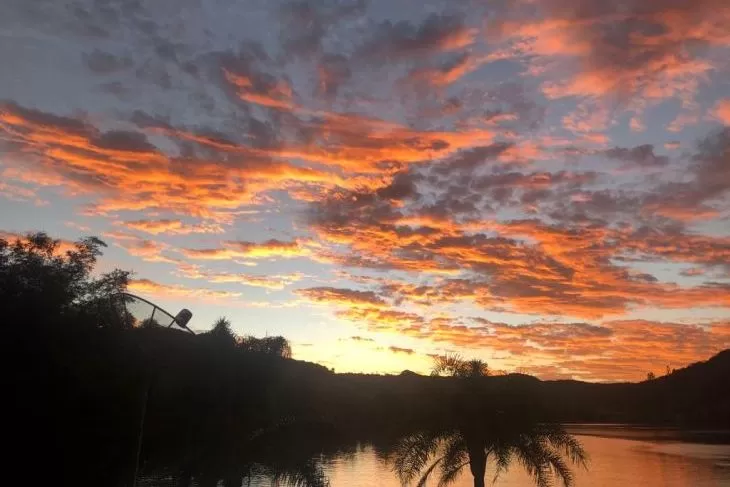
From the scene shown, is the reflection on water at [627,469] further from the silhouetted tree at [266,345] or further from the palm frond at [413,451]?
the palm frond at [413,451]

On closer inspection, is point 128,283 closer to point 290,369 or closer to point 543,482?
point 290,369

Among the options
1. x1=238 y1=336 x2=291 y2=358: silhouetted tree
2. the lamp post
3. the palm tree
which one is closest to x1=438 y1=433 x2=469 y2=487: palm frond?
the palm tree

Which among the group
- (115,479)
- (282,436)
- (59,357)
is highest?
(59,357)

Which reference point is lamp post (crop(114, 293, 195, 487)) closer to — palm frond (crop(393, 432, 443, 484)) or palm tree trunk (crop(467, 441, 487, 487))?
palm frond (crop(393, 432, 443, 484))

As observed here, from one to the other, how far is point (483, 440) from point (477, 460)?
0.95 metres

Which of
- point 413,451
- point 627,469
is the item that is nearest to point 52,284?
point 413,451

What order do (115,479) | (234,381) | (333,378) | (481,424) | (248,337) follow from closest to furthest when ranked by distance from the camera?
(115,479) → (481,424) → (234,381) → (248,337) → (333,378)

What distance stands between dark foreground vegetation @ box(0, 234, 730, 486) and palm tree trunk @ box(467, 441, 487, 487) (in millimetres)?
52

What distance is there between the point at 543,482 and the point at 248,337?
1758 centimetres

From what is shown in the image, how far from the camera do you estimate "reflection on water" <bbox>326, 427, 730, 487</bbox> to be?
8688cm

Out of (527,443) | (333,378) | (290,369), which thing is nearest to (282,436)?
(290,369)

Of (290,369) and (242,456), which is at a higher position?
(290,369)

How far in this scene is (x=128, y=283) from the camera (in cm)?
3597

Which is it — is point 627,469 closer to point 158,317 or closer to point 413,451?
point 413,451
